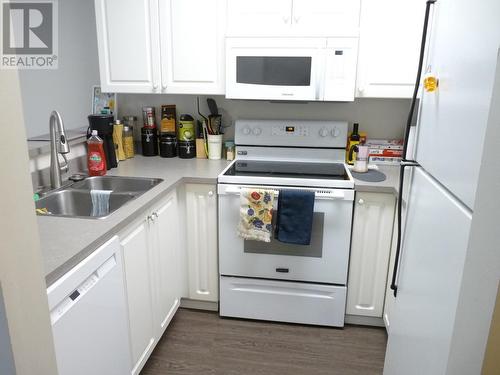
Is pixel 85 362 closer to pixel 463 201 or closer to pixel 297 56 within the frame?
pixel 463 201

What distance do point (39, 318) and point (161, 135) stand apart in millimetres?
2018

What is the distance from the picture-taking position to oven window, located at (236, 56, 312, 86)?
7.06ft

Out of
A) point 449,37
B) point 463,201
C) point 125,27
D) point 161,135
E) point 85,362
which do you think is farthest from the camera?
point 161,135

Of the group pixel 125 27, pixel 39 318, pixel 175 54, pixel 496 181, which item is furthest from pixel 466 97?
pixel 125 27

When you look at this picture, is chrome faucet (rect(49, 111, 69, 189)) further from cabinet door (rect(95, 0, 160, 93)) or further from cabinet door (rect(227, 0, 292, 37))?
cabinet door (rect(227, 0, 292, 37))

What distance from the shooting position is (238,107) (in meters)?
2.68

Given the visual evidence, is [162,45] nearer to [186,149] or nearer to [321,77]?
[186,149]

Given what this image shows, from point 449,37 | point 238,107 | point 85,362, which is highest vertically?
point 449,37

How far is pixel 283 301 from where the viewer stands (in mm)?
2316

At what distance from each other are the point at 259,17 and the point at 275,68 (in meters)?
0.30

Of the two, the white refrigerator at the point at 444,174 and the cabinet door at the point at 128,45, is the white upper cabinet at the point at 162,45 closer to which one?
the cabinet door at the point at 128,45

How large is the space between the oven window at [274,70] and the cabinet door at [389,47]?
0.32 m

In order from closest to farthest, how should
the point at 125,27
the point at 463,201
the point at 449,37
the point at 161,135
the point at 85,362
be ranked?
the point at 463,201 → the point at 449,37 → the point at 85,362 → the point at 125,27 → the point at 161,135

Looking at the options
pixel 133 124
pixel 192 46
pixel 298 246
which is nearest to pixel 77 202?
pixel 133 124
